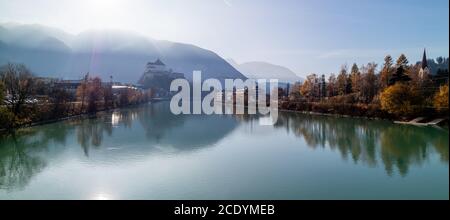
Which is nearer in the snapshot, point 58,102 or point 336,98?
point 58,102

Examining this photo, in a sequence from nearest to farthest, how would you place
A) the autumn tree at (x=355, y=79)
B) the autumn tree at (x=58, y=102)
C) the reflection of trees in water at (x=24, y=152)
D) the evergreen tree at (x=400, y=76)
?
the reflection of trees in water at (x=24, y=152) < the autumn tree at (x=58, y=102) < the evergreen tree at (x=400, y=76) < the autumn tree at (x=355, y=79)

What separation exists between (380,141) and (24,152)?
307 inches

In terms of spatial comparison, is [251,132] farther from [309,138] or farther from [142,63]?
[142,63]

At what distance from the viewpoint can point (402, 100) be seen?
12367mm

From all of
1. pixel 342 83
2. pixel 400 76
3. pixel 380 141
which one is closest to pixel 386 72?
pixel 400 76

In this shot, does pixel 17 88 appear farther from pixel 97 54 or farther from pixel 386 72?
pixel 97 54

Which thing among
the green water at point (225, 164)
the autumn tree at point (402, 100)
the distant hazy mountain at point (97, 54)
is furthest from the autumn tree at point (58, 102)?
the distant hazy mountain at point (97, 54)

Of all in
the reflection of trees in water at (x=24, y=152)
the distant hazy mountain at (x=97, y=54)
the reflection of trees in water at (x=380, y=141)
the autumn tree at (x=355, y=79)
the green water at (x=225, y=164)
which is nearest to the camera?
the green water at (x=225, y=164)

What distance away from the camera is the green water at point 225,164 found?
4.66 metres

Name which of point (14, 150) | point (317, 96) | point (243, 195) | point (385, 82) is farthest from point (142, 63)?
point (243, 195)

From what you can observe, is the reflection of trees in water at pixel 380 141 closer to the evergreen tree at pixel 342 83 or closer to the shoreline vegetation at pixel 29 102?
the evergreen tree at pixel 342 83

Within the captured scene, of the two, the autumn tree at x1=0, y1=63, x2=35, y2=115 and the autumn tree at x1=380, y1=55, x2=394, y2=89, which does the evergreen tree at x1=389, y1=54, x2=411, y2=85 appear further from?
the autumn tree at x1=0, y1=63, x2=35, y2=115

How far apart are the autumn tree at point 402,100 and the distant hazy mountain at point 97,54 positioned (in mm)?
45722

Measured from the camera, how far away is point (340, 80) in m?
18.2
